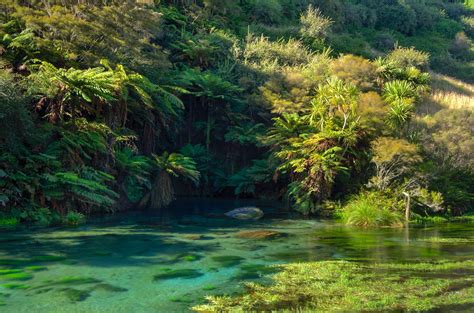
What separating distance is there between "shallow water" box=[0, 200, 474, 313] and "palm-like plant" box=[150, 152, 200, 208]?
2.35 metres

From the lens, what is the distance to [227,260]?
1162 cm

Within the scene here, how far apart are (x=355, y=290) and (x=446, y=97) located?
2609 cm

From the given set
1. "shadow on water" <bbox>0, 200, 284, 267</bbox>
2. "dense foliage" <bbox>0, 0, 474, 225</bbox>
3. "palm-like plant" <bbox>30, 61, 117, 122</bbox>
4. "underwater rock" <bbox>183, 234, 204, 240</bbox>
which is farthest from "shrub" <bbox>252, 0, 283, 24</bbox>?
"underwater rock" <bbox>183, 234, 204, 240</bbox>

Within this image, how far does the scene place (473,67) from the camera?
51469 millimetres

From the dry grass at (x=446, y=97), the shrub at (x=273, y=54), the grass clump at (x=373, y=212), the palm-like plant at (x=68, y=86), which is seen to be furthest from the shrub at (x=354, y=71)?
the palm-like plant at (x=68, y=86)

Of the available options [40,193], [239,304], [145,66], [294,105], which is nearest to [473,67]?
[294,105]

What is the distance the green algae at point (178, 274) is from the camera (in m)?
9.88

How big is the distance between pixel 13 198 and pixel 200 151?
11.8m

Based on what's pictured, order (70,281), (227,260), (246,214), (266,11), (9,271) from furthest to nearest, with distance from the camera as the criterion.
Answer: (266,11), (246,214), (227,260), (9,271), (70,281)

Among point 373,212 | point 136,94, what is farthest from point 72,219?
point 373,212

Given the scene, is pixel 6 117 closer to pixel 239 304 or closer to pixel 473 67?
pixel 239 304

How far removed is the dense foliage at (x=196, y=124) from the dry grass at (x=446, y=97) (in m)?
0.43

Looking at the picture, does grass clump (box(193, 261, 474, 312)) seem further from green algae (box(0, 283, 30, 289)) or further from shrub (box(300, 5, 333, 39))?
shrub (box(300, 5, 333, 39))

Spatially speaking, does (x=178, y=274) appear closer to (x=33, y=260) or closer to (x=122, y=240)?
(x=33, y=260)
